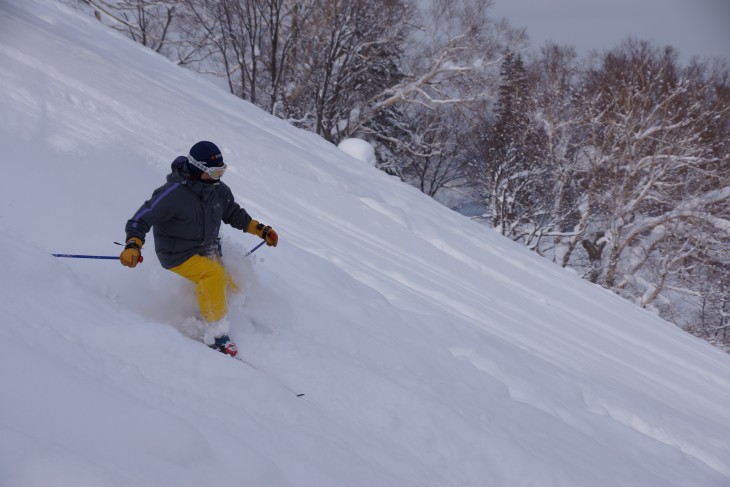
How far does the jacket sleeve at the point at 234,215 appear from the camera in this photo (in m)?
4.04

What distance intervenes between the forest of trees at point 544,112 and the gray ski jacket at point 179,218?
16533 mm

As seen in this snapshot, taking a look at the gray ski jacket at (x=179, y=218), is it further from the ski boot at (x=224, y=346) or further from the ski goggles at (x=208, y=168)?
the ski boot at (x=224, y=346)

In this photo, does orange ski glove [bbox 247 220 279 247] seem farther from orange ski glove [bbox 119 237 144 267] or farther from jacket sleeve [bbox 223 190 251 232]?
orange ski glove [bbox 119 237 144 267]

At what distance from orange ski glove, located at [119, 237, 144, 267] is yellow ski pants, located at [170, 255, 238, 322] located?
0.40 metres

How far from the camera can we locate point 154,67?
484 inches

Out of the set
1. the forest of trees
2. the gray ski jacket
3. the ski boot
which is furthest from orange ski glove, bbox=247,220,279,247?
the forest of trees

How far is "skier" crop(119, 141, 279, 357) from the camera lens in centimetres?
337

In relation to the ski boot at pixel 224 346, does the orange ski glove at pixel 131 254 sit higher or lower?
higher

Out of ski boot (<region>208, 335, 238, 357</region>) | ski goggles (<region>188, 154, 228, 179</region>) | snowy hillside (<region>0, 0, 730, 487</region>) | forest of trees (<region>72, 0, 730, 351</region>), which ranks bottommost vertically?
ski boot (<region>208, 335, 238, 357</region>)

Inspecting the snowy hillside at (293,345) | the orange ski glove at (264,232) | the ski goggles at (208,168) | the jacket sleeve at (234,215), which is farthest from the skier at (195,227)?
the orange ski glove at (264,232)

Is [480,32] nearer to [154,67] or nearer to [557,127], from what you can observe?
[557,127]

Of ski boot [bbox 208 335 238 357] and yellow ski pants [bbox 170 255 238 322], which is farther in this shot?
yellow ski pants [bbox 170 255 238 322]

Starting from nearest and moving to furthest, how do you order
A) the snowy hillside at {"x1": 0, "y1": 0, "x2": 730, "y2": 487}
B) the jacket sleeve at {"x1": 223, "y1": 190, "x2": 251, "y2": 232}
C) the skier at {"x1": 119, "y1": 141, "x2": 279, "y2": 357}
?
1. the snowy hillside at {"x1": 0, "y1": 0, "x2": 730, "y2": 487}
2. the skier at {"x1": 119, "y1": 141, "x2": 279, "y2": 357}
3. the jacket sleeve at {"x1": 223, "y1": 190, "x2": 251, "y2": 232}

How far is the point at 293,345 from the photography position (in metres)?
3.63
